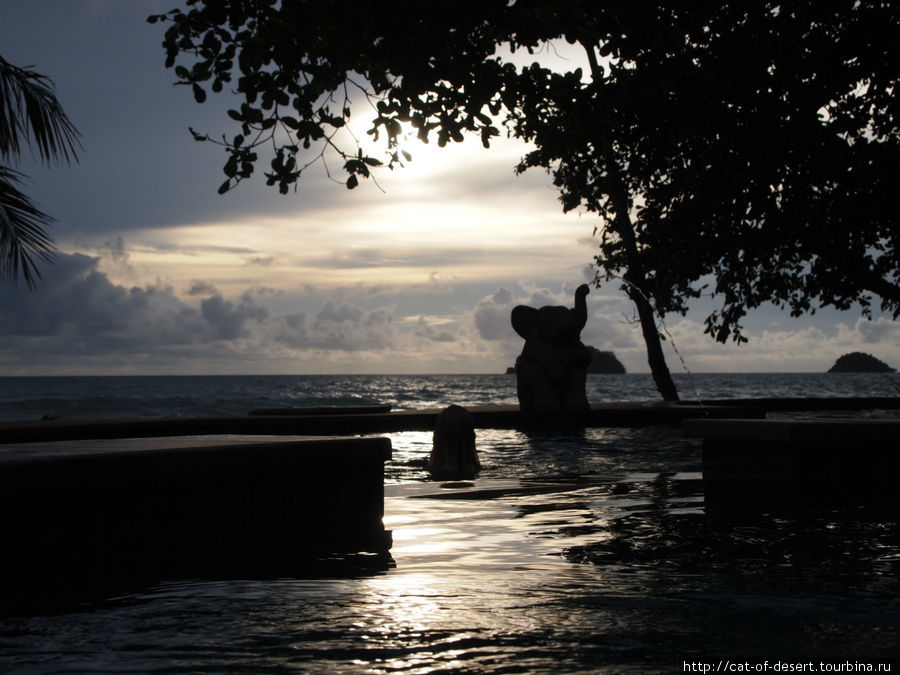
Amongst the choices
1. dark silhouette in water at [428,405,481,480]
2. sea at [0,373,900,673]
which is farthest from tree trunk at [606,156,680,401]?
sea at [0,373,900,673]

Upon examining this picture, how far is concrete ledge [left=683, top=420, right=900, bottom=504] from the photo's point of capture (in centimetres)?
987

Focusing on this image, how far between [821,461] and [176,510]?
21.1 ft

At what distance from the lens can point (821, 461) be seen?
10086mm

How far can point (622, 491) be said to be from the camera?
10336mm

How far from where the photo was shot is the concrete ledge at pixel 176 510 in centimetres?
586

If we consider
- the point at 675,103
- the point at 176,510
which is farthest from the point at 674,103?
the point at 176,510

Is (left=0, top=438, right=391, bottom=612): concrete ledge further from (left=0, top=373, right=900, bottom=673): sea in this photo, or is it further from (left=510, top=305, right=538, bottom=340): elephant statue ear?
(left=510, top=305, right=538, bottom=340): elephant statue ear

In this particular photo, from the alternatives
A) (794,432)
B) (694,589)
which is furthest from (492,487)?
(694,589)

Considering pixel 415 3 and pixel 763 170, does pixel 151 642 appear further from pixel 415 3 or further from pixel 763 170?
pixel 763 170

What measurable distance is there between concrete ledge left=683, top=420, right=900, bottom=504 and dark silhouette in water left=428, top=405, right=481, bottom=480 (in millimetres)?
3495

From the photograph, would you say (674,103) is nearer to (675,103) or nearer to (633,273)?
(675,103)

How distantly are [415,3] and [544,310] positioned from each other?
13.9m

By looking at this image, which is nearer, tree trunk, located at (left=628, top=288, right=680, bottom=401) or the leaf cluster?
the leaf cluster

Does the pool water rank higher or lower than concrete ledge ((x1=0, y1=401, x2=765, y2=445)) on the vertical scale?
lower
